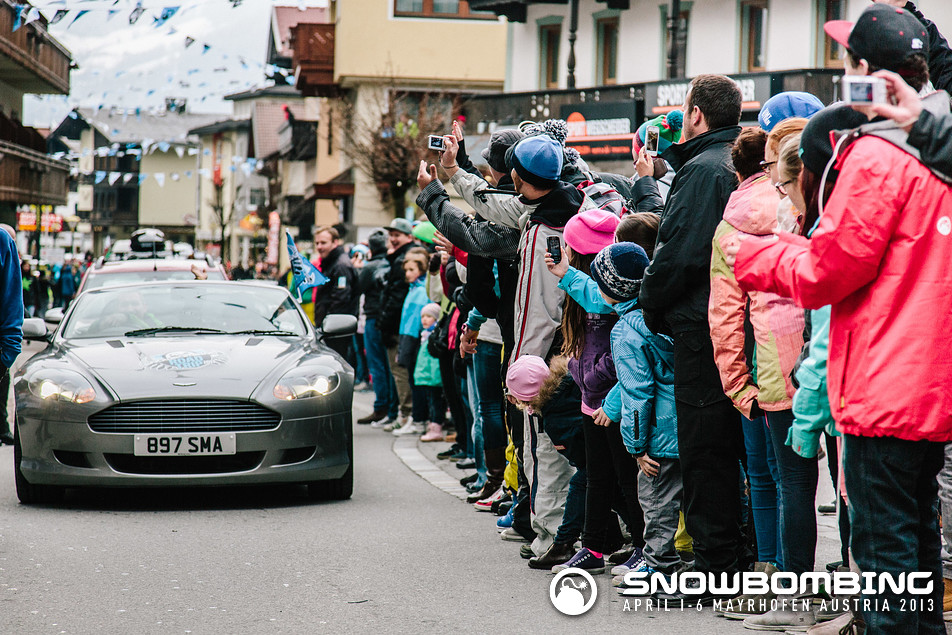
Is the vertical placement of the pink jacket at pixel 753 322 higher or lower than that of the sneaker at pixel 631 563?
higher

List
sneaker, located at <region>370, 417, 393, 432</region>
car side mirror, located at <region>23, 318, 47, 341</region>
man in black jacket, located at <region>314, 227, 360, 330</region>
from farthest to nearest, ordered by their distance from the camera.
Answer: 1. man in black jacket, located at <region>314, 227, 360, 330</region>
2. sneaker, located at <region>370, 417, 393, 432</region>
3. car side mirror, located at <region>23, 318, 47, 341</region>

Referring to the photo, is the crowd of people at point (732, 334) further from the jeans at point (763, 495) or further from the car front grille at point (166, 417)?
the car front grille at point (166, 417)

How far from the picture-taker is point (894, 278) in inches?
136

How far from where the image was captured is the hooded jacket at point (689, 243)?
17.4ft

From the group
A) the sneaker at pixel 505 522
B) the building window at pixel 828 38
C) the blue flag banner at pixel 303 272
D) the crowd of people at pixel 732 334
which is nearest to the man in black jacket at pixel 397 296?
the blue flag banner at pixel 303 272

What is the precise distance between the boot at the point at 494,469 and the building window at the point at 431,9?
109 feet

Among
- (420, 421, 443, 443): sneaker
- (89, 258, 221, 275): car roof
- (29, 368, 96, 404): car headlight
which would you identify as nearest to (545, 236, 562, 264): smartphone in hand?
(29, 368, 96, 404): car headlight

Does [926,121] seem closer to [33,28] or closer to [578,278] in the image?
[578,278]

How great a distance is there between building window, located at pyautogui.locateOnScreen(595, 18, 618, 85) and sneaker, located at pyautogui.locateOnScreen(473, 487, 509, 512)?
75.0 ft

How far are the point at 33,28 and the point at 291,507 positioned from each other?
3467 centimetres

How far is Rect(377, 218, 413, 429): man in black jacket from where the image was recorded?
42.4 ft

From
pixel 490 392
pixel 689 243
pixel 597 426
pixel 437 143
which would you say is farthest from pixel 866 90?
pixel 490 392

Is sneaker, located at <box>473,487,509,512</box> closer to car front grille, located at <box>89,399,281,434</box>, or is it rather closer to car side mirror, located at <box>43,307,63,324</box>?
car front grille, located at <box>89,399,281,434</box>

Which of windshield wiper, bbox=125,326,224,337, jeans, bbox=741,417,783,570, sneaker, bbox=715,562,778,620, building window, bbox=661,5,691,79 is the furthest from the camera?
building window, bbox=661,5,691,79
